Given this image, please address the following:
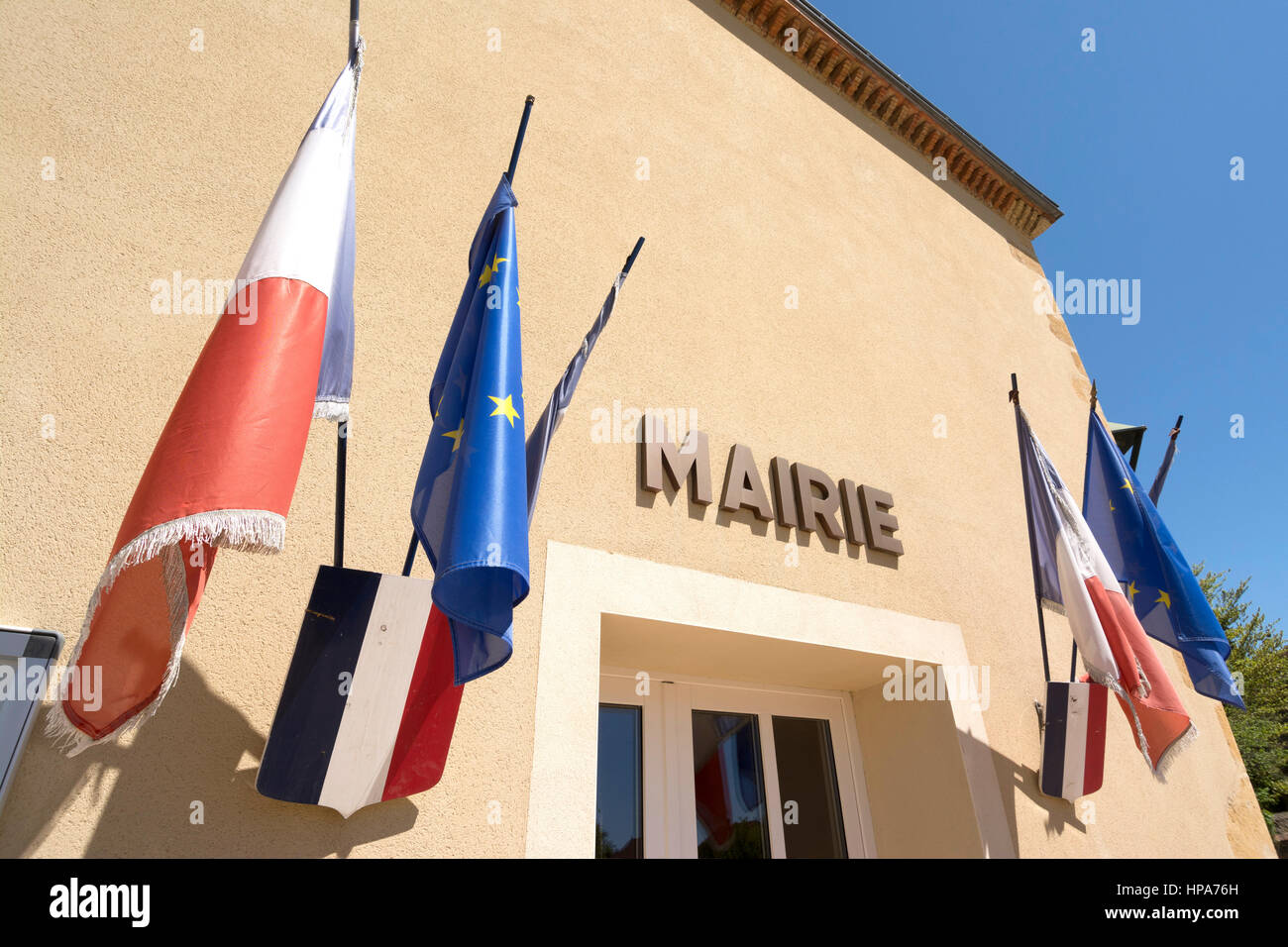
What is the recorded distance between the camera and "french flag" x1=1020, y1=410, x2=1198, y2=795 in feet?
11.4

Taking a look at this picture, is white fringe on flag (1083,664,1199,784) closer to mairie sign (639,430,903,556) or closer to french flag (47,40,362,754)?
mairie sign (639,430,903,556)

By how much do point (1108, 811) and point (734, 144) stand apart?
4.79m

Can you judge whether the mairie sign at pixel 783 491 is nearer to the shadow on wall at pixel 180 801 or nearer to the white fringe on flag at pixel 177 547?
the shadow on wall at pixel 180 801

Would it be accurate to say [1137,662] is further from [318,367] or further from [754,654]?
[318,367]

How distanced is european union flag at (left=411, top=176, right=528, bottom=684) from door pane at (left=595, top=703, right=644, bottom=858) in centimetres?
160

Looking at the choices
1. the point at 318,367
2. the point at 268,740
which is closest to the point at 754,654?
the point at 268,740

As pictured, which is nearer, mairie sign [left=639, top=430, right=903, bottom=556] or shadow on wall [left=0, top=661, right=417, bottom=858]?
shadow on wall [left=0, top=661, right=417, bottom=858]

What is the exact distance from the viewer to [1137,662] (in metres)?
3.62

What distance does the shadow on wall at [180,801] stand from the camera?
195cm

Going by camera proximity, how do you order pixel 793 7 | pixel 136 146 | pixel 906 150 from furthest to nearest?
pixel 906 150 → pixel 793 7 → pixel 136 146

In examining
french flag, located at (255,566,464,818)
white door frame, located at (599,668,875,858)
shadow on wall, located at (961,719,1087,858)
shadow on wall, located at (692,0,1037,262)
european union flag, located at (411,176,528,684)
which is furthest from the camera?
shadow on wall, located at (692,0,1037,262)

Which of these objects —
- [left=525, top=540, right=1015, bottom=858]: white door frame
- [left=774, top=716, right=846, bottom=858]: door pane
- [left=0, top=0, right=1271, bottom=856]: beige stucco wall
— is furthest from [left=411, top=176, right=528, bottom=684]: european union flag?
[left=774, top=716, right=846, bottom=858]: door pane

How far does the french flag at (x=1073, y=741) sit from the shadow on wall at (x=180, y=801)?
3.35m

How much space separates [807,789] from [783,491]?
1542 millimetres
